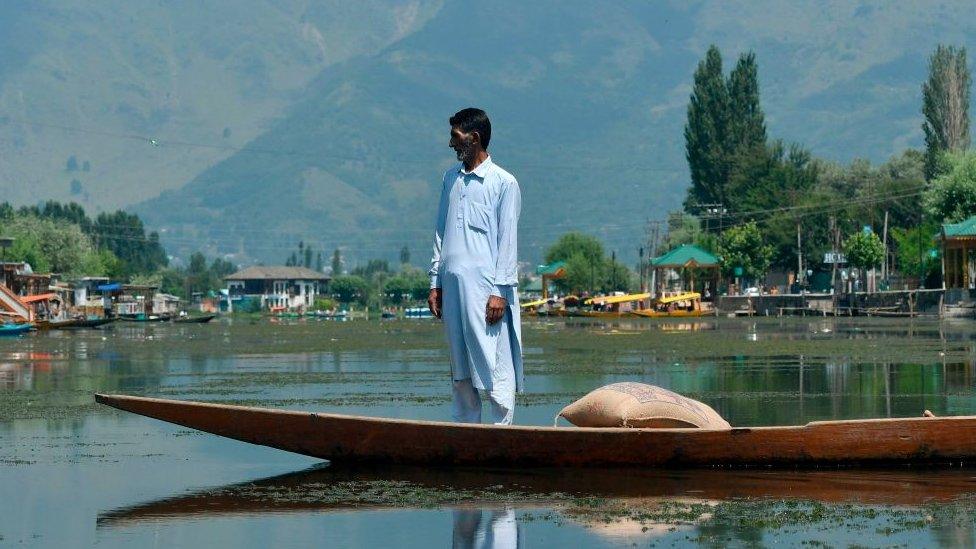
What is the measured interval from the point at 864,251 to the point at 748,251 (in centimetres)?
2259

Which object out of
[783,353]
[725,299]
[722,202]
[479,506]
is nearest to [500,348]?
[479,506]

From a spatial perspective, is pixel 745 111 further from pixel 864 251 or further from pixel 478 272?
pixel 478 272

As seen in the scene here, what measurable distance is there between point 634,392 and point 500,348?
0.93 meters

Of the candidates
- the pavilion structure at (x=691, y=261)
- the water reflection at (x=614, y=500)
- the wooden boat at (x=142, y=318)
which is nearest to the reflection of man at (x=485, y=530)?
the water reflection at (x=614, y=500)

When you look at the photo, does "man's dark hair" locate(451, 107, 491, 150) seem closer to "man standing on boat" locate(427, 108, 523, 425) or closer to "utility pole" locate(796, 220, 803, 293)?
"man standing on boat" locate(427, 108, 523, 425)

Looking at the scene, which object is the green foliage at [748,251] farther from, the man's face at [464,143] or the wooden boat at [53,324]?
the man's face at [464,143]

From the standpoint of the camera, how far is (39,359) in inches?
1328

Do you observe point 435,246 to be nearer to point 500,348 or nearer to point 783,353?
point 500,348

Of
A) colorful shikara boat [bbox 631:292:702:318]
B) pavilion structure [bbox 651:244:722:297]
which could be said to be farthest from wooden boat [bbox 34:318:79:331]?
pavilion structure [bbox 651:244:722:297]

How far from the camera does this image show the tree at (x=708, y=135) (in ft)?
428

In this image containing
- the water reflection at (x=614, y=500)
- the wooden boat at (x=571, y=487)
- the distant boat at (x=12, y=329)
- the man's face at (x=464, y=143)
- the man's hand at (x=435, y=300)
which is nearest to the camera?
the water reflection at (x=614, y=500)

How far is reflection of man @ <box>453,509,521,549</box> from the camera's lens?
8688mm

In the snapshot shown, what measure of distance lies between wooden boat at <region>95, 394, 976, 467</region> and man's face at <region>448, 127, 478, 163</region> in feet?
5.74

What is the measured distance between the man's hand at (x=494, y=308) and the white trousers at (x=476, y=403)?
1.48 ft
